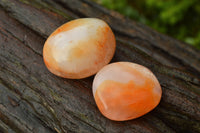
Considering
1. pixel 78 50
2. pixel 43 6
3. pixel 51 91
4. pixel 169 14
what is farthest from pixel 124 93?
pixel 169 14

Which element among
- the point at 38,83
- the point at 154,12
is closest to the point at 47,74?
→ the point at 38,83

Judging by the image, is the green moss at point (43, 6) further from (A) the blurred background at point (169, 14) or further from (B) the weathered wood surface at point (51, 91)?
(A) the blurred background at point (169, 14)

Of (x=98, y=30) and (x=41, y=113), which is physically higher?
(x=98, y=30)

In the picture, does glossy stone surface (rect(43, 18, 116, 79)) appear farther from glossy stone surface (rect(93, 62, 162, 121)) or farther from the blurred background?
the blurred background

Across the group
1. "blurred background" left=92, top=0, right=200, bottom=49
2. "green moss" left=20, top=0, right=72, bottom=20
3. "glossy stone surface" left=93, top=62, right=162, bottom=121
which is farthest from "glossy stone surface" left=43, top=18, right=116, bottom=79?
"blurred background" left=92, top=0, right=200, bottom=49

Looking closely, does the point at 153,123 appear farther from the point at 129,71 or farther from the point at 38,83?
the point at 38,83

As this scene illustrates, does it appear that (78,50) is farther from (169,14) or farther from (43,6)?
(169,14)
